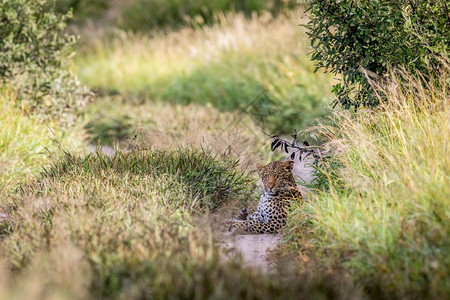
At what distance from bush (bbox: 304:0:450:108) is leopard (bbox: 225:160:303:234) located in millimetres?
1067

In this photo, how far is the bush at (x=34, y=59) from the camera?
916 centimetres

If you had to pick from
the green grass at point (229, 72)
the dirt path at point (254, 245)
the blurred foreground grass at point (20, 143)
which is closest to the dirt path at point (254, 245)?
the dirt path at point (254, 245)

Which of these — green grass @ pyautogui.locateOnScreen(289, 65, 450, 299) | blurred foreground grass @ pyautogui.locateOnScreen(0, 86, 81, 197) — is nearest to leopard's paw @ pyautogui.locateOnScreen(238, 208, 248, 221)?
green grass @ pyautogui.locateOnScreen(289, 65, 450, 299)

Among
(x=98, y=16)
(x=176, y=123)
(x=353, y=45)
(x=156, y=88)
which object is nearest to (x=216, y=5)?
(x=98, y=16)

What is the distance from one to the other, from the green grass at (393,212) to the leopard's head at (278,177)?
1.84ft

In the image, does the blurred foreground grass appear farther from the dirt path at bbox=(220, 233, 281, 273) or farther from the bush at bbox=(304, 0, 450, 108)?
the bush at bbox=(304, 0, 450, 108)

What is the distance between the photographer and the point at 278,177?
658 cm

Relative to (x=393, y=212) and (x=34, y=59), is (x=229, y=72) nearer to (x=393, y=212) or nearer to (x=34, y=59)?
(x=34, y=59)

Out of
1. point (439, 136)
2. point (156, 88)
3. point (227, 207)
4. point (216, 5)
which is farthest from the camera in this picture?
point (216, 5)

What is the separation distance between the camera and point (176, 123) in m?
9.91

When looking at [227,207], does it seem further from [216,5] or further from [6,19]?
[216,5]

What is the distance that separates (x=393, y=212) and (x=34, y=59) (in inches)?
252

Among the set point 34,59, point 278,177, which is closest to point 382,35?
point 278,177

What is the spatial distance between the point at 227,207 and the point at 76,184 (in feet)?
4.77
